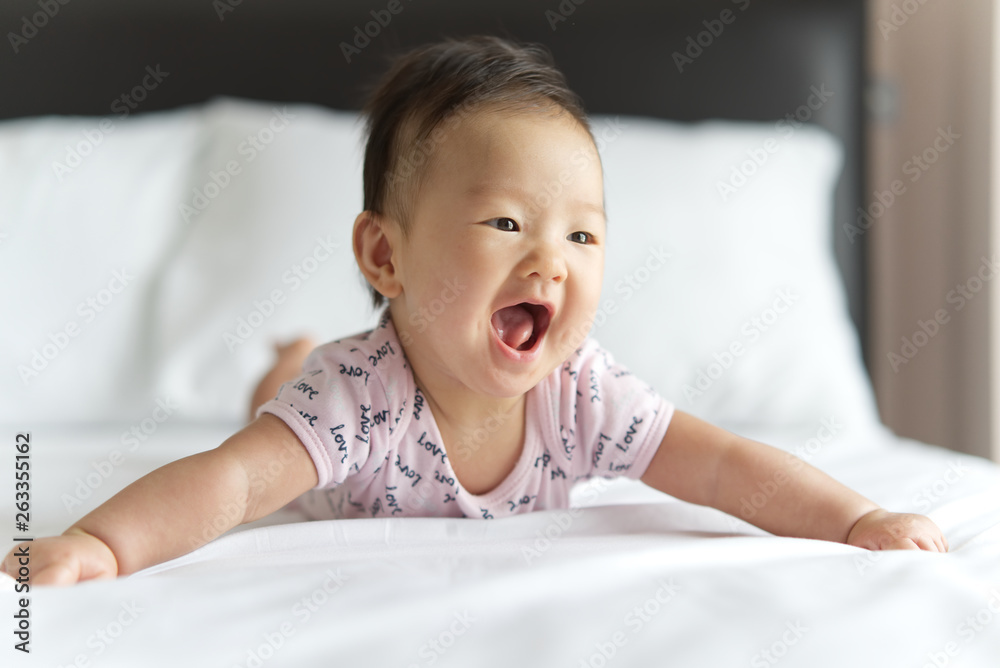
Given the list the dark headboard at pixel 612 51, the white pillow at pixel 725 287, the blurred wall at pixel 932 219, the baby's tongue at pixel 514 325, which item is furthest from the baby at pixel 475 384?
the blurred wall at pixel 932 219

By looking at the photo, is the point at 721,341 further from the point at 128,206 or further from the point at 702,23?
the point at 128,206

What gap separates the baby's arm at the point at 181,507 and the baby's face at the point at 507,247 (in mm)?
205

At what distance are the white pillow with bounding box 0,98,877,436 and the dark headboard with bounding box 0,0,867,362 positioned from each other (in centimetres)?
24

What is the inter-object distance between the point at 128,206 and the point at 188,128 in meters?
0.24

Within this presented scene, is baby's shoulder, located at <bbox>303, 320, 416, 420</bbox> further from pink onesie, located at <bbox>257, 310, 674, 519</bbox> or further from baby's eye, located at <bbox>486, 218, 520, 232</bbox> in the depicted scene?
baby's eye, located at <bbox>486, 218, 520, 232</bbox>

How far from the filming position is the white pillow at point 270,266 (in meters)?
1.49

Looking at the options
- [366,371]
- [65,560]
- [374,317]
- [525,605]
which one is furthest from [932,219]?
[65,560]

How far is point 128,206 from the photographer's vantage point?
5.18 feet

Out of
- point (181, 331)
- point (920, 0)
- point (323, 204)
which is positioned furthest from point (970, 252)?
point (181, 331)

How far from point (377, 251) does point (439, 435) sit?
231mm

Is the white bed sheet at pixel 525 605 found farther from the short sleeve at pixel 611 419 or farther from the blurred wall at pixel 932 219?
the blurred wall at pixel 932 219

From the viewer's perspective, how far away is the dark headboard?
6.28ft

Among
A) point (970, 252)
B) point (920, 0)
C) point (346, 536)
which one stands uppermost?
point (920, 0)

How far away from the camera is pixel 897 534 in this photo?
2.64 feet
